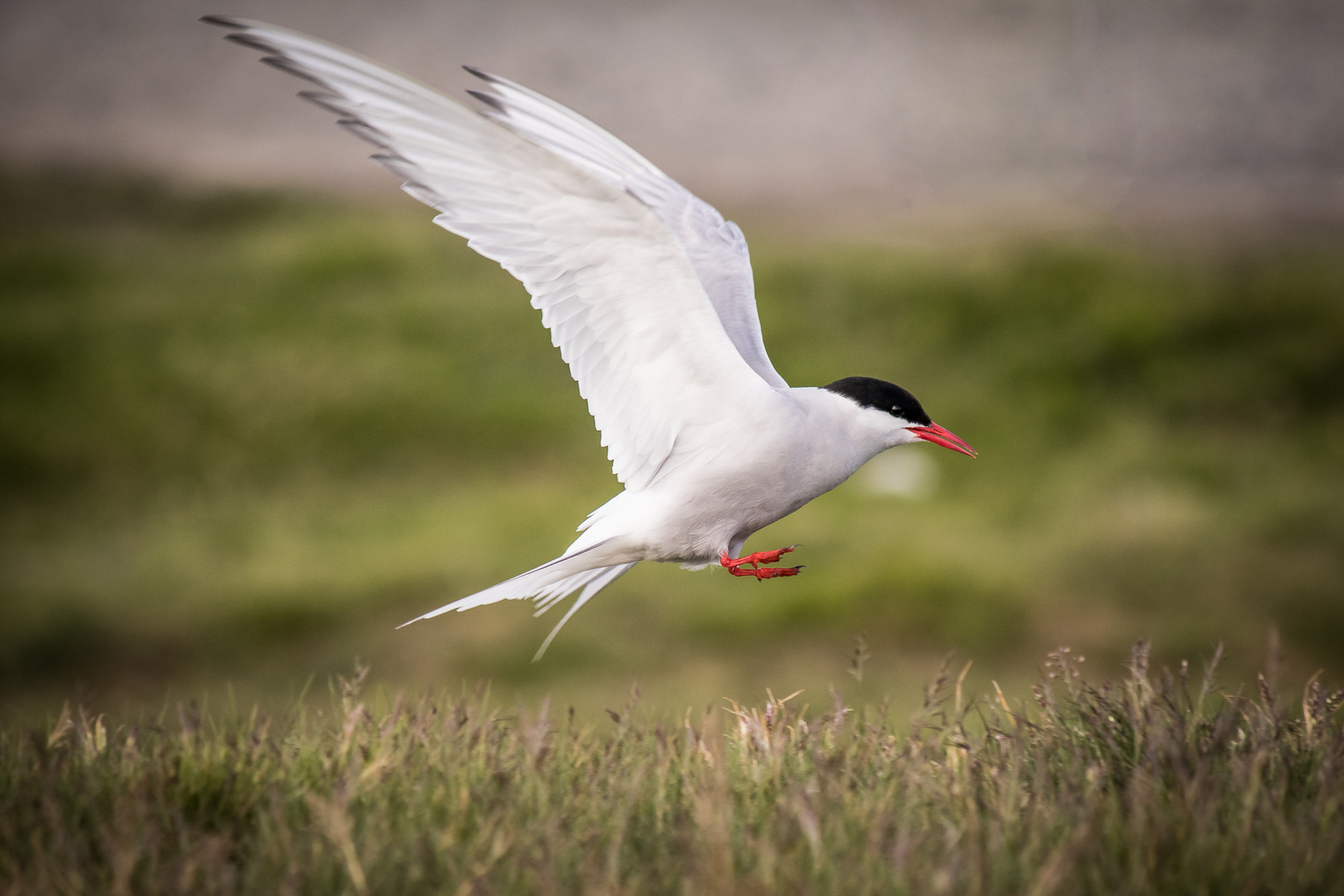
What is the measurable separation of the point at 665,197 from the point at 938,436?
175 cm

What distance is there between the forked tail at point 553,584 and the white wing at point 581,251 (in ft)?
1.39

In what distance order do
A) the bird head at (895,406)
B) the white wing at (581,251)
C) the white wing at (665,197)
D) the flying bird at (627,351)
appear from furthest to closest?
the bird head at (895,406), the white wing at (665,197), the flying bird at (627,351), the white wing at (581,251)

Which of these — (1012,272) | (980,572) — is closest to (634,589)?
(980,572)

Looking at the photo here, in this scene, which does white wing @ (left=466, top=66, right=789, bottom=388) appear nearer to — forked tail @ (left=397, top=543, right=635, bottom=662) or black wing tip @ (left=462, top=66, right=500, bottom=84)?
black wing tip @ (left=462, top=66, right=500, bottom=84)

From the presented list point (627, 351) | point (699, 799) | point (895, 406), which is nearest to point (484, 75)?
point (627, 351)

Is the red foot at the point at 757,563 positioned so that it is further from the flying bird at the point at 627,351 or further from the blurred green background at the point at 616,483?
the blurred green background at the point at 616,483

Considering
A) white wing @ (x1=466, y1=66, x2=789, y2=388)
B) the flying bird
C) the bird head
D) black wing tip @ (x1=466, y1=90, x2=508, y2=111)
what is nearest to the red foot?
the flying bird

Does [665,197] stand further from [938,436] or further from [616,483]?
[616,483]

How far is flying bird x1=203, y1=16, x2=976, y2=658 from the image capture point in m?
4.01

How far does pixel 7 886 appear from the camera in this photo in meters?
3.04

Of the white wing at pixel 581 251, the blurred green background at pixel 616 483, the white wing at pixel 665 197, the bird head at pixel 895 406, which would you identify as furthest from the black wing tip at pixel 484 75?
the blurred green background at pixel 616 483

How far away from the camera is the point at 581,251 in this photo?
4266mm

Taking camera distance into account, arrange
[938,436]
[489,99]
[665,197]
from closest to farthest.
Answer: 1. [489,99]
2. [938,436]
3. [665,197]

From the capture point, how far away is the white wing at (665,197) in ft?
14.0
